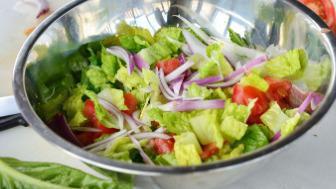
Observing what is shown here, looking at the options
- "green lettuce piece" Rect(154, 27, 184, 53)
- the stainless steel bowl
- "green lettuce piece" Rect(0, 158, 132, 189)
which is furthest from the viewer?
"green lettuce piece" Rect(154, 27, 184, 53)

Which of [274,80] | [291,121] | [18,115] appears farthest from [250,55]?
[18,115]

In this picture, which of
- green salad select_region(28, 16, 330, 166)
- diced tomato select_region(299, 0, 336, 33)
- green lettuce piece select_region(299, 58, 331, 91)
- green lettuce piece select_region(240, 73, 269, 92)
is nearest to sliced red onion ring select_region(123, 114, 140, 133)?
green salad select_region(28, 16, 330, 166)

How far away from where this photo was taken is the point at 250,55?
3.40 feet

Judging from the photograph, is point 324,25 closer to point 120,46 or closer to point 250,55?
point 250,55

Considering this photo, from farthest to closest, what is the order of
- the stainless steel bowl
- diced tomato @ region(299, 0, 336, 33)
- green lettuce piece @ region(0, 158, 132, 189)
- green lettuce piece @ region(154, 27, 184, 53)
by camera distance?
diced tomato @ region(299, 0, 336, 33) < green lettuce piece @ region(154, 27, 184, 53) < green lettuce piece @ region(0, 158, 132, 189) < the stainless steel bowl

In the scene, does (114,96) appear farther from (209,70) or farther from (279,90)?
(279,90)

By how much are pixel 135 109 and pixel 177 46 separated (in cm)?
16

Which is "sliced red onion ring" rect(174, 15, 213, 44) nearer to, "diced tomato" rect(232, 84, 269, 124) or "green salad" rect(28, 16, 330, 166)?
"green salad" rect(28, 16, 330, 166)

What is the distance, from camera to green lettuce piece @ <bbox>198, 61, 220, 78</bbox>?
987mm

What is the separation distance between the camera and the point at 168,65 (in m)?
1.03

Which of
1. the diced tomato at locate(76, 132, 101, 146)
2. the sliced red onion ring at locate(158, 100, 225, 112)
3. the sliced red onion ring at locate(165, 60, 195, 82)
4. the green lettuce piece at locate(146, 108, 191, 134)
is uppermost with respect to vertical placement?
the sliced red onion ring at locate(165, 60, 195, 82)

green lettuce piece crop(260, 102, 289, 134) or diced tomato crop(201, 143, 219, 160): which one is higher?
green lettuce piece crop(260, 102, 289, 134)

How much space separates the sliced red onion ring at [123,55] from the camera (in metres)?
1.04

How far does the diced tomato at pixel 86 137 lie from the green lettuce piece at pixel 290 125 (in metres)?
0.32
